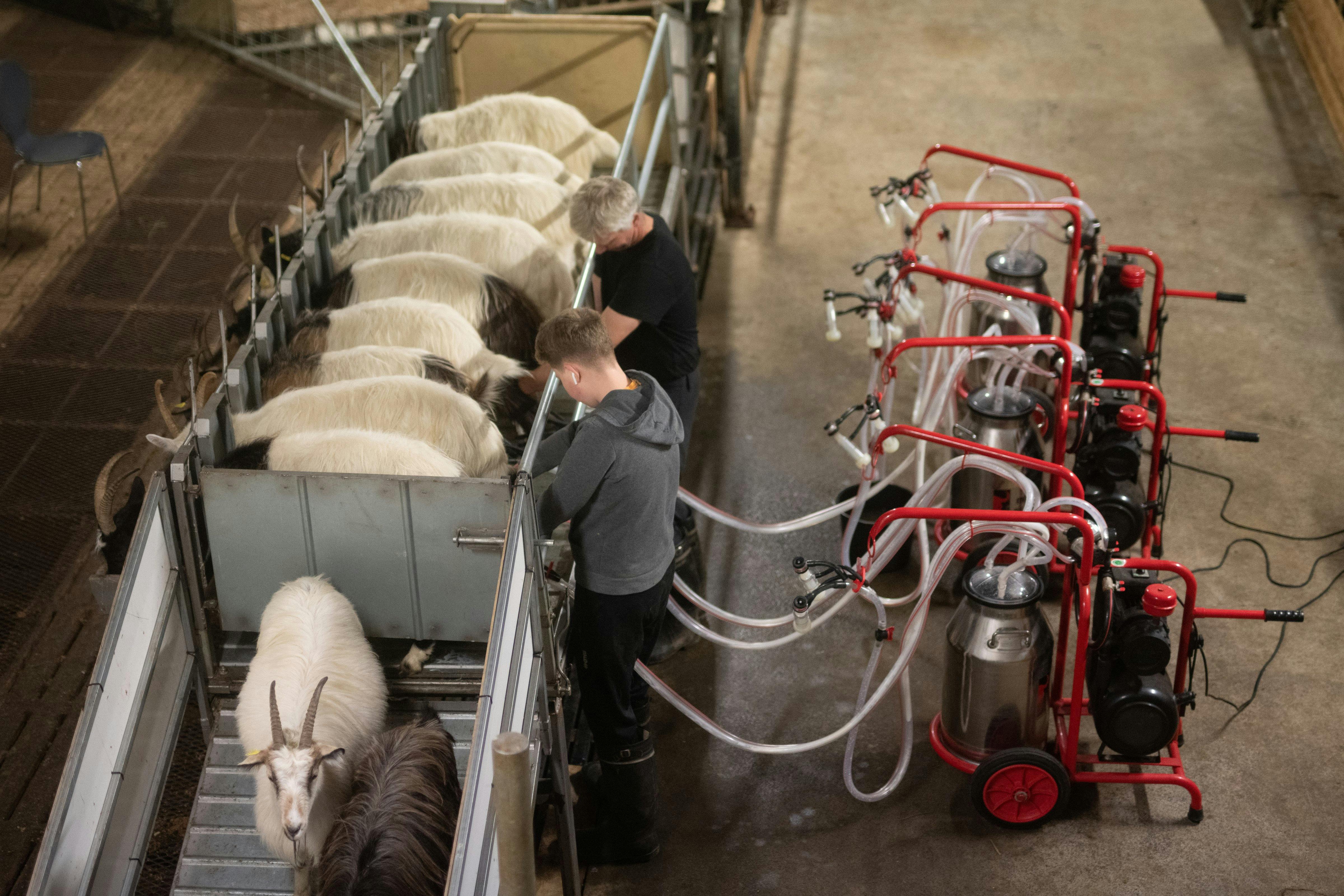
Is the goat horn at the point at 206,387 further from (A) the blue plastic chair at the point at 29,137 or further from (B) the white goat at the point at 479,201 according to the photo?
(A) the blue plastic chair at the point at 29,137

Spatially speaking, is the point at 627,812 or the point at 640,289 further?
the point at 640,289

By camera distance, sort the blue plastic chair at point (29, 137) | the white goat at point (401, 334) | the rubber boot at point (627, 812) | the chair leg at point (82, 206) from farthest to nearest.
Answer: the chair leg at point (82, 206) → the blue plastic chair at point (29, 137) → the white goat at point (401, 334) → the rubber boot at point (627, 812)

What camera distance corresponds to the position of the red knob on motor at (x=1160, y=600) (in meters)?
3.60

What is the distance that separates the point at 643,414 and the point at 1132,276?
2.85m

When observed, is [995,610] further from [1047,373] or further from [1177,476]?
[1177,476]

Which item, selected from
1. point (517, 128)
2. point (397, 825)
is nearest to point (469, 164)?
point (517, 128)

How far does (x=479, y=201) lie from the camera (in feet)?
17.2

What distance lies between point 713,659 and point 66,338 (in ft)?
14.3

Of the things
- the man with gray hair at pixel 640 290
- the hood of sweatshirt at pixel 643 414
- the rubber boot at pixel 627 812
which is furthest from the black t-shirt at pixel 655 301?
the rubber boot at pixel 627 812

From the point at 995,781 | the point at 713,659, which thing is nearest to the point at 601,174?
the point at 713,659

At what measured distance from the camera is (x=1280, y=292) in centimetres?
689

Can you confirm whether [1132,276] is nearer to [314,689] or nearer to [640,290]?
[640,290]

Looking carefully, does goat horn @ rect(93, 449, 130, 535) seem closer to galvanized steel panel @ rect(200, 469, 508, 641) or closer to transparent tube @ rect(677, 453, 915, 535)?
galvanized steel panel @ rect(200, 469, 508, 641)

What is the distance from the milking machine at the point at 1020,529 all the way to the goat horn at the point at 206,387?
5.78ft
